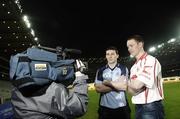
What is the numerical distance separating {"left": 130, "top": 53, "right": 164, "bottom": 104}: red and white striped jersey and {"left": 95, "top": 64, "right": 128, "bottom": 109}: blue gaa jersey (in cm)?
161

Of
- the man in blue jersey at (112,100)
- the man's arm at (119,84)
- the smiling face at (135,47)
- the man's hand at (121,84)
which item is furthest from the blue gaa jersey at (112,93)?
the smiling face at (135,47)

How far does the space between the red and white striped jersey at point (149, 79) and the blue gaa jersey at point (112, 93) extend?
161cm

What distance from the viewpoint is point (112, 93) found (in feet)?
21.7

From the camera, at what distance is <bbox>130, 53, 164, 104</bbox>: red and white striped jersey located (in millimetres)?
4773

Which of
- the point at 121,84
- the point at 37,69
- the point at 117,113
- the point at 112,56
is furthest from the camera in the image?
the point at 112,56

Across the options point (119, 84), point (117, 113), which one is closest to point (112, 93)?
point (117, 113)

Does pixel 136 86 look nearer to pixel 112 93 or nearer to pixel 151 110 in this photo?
pixel 151 110

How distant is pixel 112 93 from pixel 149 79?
6.26 feet

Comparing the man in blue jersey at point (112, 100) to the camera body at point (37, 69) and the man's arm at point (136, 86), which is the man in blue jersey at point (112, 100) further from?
the camera body at point (37, 69)

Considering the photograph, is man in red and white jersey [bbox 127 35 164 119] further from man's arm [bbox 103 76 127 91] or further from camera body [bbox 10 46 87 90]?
camera body [bbox 10 46 87 90]

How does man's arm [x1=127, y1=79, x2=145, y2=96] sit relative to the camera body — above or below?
below

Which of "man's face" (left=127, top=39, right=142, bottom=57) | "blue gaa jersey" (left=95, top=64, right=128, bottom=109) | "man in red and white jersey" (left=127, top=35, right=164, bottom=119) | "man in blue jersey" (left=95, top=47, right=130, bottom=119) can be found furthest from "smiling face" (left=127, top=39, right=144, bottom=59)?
"blue gaa jersey" (left=95, top=64, right=128, bottom=109)

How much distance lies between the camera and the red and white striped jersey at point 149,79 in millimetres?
4773

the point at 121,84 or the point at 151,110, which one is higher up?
the point at 121,84
